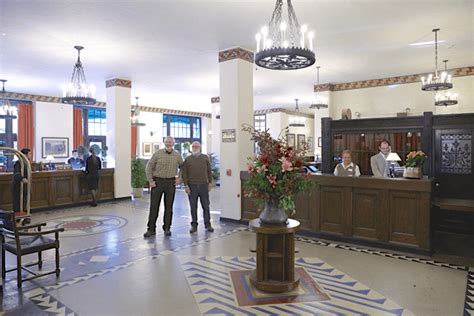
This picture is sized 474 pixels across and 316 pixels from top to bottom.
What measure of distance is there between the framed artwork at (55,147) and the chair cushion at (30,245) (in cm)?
921

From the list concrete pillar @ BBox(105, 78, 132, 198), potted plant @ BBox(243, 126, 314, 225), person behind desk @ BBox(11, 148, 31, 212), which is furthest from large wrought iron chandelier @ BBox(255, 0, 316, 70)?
concrete pillar @ BBox(105, 78, 132, 198)

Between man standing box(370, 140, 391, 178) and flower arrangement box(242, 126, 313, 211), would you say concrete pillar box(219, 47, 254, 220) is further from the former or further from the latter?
flower arrangement box(242, 126, 313, 211)

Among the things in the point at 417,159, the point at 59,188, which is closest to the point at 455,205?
the point at 417,159

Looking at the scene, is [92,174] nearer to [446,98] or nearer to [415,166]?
[415,166]

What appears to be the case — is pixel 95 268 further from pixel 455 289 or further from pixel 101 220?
pixel 455 289

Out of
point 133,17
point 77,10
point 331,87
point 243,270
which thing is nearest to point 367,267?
point 243,270

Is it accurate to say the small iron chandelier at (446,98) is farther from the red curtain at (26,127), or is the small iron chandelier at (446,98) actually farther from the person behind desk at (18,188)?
the red curtain at (26,127)

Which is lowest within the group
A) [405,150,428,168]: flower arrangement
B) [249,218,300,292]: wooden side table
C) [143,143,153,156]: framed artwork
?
[249,218,300,292]: wooden side table

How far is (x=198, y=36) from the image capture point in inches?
239

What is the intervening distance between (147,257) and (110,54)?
15.0ft

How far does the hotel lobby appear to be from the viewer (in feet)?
11.5

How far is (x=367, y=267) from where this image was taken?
421 centimetres

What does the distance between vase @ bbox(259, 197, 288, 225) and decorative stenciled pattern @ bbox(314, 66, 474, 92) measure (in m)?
7.78

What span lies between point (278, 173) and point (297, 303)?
1254 millimetres
